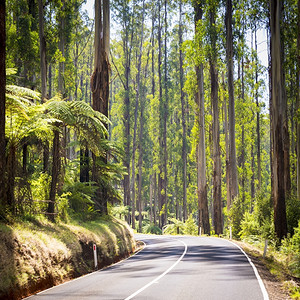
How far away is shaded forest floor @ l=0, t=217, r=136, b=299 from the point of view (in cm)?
1027

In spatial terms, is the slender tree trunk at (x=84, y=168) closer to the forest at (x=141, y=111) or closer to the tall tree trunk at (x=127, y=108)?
the forest at (x=141, y=111)

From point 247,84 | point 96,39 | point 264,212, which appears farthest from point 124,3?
point 264,212

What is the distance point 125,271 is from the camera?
14930 mm

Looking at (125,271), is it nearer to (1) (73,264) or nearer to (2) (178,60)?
(1) (73,264)

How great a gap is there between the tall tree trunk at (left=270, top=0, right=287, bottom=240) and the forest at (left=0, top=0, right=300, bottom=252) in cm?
5

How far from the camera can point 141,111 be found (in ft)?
187

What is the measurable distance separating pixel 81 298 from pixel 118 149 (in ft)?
37.7

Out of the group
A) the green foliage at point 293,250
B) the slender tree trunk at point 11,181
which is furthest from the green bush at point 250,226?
the slender tree trunk at point 11,181

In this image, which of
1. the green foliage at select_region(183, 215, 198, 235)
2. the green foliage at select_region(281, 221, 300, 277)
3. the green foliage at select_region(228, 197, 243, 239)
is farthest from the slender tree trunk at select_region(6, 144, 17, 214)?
the green foliage at select_region(183, 215, 198, 235)

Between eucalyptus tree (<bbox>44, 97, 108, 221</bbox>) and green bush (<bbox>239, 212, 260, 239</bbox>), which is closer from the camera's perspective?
eucalyptus tree (<bbox>44, 97, 108, 221</bbox>)

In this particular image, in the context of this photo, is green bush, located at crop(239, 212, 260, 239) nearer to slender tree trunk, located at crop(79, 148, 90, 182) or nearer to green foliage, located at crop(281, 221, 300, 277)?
green foliage, located at crop(281, 221, 300, 277)

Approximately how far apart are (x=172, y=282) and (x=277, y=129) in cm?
1119

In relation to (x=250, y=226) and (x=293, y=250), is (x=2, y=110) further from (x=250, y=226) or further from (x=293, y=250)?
(x=250, y=226)

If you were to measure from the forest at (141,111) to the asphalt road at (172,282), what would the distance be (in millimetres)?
2877
